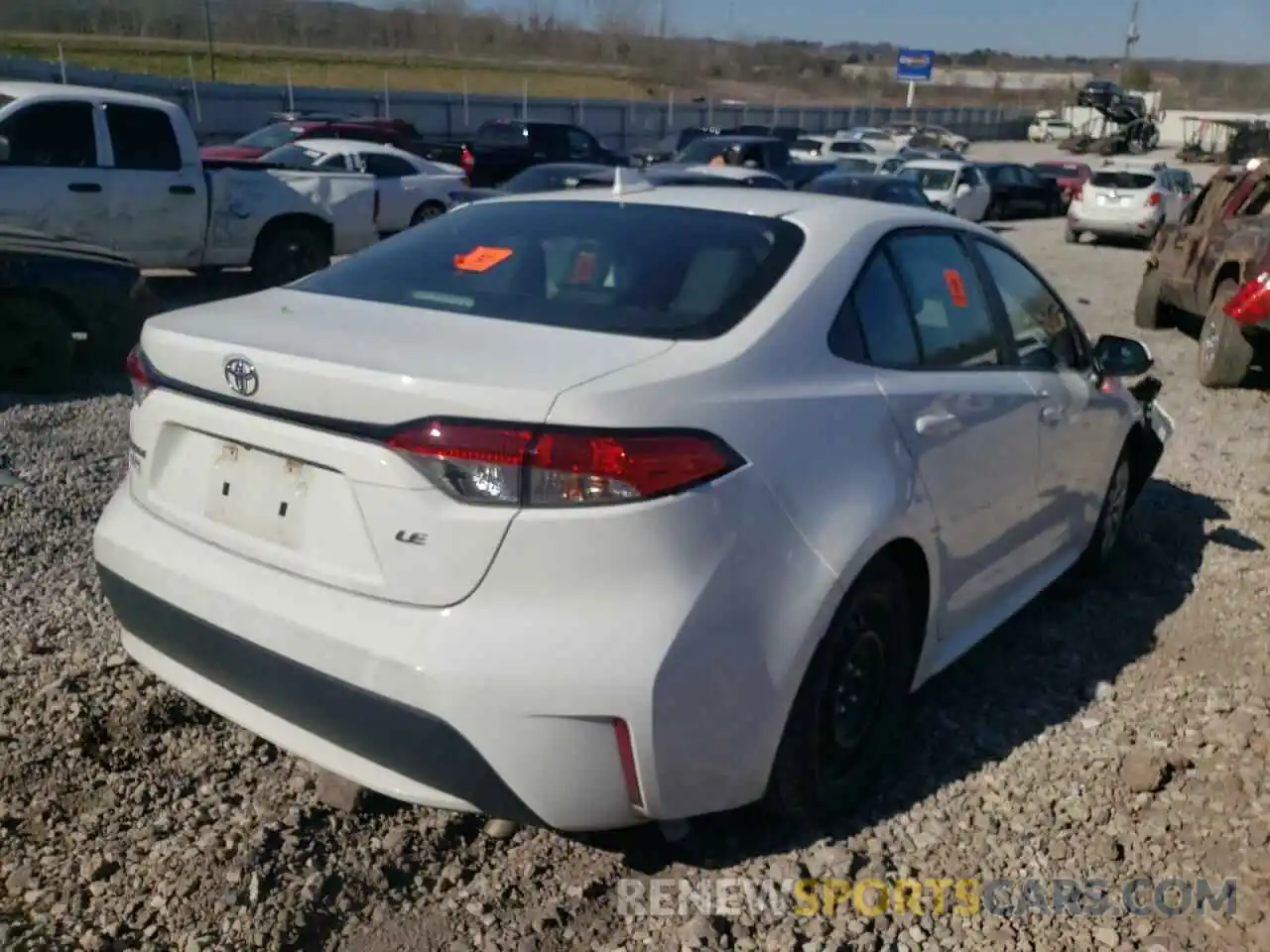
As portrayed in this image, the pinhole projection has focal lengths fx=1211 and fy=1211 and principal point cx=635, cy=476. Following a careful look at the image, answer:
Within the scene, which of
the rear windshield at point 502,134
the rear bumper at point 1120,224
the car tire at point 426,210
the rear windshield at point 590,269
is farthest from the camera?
the rear windshield at point 502,134

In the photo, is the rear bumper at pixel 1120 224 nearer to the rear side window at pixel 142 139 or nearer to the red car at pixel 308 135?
the red car at pixel 308 135

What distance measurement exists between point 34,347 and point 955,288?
562cm

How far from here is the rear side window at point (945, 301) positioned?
3.44 meters

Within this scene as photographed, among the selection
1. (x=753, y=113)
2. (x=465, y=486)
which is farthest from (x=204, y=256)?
(x=753, y=113)

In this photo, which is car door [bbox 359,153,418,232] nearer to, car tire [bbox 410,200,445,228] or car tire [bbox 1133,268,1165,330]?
car tire [bbox 410,200,445,228]

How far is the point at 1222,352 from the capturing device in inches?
358

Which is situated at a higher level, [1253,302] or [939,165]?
[1253,302]

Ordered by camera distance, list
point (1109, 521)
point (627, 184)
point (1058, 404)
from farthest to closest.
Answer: point (1109, 521) → point (1058, 404) → point (627, 184)

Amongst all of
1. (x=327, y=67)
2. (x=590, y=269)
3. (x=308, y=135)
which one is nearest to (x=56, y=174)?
(x=590, y=269)

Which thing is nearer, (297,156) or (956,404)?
(956,404)

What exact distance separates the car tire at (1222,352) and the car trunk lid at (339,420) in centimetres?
772

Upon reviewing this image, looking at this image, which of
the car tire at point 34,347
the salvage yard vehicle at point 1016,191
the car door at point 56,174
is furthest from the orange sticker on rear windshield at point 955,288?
the salvage yard vehicle at point 1016,191

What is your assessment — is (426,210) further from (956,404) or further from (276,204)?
(956,404)

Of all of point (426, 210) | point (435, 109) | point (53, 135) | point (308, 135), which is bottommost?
point (435, 109)
